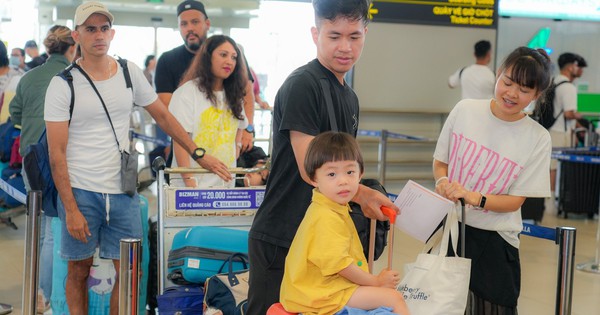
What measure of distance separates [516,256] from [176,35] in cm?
1070

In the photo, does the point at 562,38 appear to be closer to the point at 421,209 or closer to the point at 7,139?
the point at 7,139

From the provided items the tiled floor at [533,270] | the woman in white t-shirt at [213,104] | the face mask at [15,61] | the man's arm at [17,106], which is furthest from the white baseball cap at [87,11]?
the face mask at [15,61]

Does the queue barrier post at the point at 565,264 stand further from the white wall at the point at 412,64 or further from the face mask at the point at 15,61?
the face mask at the point at 15,61

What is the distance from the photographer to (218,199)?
3912mm

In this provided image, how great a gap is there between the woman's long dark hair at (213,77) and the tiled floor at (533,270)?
202 cm

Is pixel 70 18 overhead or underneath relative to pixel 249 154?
overhead

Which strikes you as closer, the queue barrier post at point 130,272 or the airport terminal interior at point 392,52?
the queue barrier post at point 130,272

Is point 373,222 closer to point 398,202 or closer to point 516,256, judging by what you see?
point 398,202

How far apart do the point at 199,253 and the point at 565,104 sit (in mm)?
7051

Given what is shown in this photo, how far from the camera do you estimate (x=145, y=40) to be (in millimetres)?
12773

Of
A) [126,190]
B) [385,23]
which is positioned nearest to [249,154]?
[126,190]

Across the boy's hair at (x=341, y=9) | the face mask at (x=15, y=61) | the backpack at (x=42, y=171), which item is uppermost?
the face mask at (x=15, y=61)

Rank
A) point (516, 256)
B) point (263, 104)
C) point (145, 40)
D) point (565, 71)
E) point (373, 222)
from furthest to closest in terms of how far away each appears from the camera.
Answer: point (145, 40), point (565, 71), point (263, 104), point (516, 256), point (373, 222)

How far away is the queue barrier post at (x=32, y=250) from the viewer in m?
3.61
